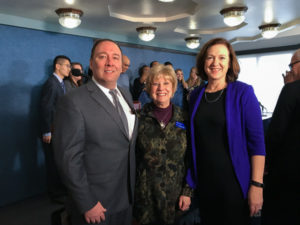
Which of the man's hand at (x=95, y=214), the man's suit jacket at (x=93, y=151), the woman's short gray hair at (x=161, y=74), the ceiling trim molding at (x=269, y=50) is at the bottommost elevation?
the man's hand at (x=95, y=214)

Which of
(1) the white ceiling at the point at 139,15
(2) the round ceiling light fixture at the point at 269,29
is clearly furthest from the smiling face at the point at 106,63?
(2) the round ceiling light fixture at the point at 269,29

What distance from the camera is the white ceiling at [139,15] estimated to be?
10.3 feet

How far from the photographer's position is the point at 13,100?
3.30 metres

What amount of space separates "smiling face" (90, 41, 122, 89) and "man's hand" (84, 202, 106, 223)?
2.12ft

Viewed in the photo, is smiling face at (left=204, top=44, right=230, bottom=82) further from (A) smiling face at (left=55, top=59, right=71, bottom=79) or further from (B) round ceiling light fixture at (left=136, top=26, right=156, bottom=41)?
(B) round ceiling light fixture at (left=136, top=26, right=156, bottom=41)

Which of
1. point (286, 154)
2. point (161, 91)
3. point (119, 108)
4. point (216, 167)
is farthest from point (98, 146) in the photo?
point (286, 154)

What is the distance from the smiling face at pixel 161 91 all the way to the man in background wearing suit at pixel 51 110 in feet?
6.87

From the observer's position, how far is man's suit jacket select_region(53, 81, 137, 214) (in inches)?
47.3

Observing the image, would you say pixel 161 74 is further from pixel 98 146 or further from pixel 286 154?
pixel 286 154

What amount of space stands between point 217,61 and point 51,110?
246cm

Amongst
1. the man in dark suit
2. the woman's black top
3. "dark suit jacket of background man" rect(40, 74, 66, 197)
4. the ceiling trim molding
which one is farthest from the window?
the man in dark suit

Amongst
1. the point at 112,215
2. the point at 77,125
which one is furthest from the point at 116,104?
the point at 112,215

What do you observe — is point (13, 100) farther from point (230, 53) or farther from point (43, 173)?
point (230, 53)

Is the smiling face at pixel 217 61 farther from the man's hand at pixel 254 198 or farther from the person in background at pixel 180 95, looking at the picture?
the person in background at pixel 180 95
